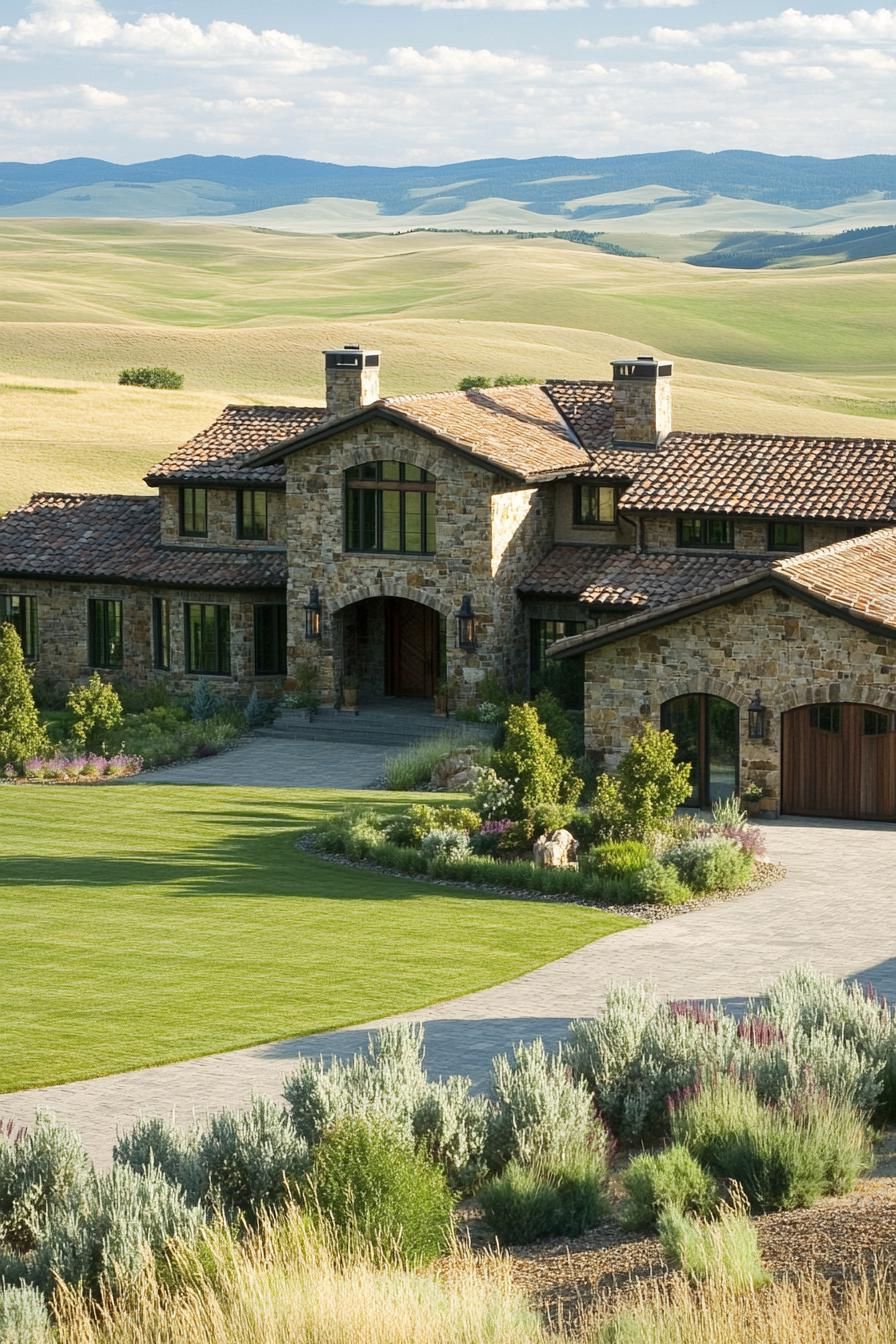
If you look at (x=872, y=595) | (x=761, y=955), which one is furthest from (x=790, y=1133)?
(x=872, y=595)

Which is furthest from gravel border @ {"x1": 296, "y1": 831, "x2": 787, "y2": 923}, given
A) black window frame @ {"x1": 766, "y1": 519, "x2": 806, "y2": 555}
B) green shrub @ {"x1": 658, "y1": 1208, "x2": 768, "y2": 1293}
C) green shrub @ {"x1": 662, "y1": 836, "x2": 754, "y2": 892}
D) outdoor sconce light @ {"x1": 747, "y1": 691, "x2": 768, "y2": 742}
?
green shrub @ {"x1": 658, "y1": 1208, "x2": 768, "y2": 1293}

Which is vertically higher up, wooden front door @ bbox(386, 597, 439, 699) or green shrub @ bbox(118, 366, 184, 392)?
green shrub @ bbox(118, 366, 184, 392)

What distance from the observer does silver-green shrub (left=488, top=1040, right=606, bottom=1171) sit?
1579cm

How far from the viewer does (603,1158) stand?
16.1m

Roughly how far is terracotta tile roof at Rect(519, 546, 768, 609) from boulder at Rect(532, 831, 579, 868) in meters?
8.97

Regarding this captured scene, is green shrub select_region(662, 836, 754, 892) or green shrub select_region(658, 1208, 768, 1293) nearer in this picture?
green shrub select_region(658, 1208, 768, 1293)

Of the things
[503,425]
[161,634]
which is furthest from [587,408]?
[161,634]

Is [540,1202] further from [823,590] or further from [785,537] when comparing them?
[785,537]

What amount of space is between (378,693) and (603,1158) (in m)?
30.4

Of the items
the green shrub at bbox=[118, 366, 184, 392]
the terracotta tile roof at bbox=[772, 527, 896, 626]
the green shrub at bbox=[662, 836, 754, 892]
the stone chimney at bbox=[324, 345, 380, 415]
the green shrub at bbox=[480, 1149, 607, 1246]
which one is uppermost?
the green shrub at bbox=[118, 366, 184, 392]

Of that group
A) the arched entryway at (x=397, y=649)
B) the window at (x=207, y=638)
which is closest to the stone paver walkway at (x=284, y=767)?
the arched entryway at (x=397, y=649)

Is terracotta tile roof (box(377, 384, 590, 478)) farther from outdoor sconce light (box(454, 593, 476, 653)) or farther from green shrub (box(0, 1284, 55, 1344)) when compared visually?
green shrub (box(0, 1284, 55, 1344))

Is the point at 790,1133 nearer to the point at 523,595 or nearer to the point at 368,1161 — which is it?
the point at 368,1161

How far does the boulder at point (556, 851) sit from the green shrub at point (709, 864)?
4.95 feet
